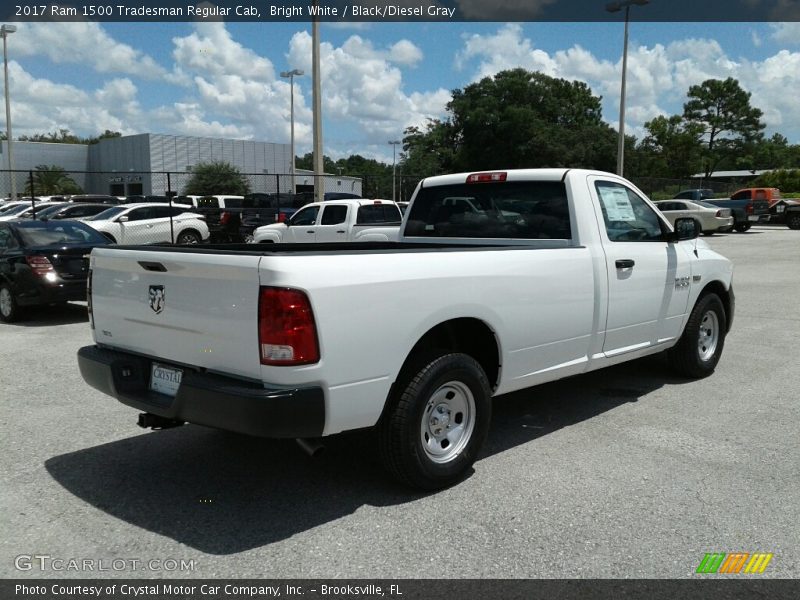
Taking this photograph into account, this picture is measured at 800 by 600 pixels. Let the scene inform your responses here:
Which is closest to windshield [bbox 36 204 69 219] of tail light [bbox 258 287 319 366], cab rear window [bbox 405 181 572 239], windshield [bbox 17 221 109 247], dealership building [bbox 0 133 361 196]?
windshield [bbox 17 221 109 247]

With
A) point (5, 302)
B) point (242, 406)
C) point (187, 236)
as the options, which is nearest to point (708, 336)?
point (242, 406)

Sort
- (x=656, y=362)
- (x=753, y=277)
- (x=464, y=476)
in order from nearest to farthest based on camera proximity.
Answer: (x=464, y=476), (x=656, y=362), (x=753, y=277)

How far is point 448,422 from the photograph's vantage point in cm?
415

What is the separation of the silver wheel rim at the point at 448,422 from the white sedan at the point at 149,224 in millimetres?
17327

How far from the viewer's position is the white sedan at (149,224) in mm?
19953

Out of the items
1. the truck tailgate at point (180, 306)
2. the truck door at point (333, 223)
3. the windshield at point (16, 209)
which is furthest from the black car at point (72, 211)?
the truck tailgate at point (180, 306)

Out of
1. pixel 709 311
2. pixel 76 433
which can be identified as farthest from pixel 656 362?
pixel 76 433

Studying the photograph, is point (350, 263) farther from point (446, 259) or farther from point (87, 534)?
point (87, 534)

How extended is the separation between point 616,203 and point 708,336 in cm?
208

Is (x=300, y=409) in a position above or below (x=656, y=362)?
above

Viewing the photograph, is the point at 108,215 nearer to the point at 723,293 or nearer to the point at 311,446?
the point at 723,293
